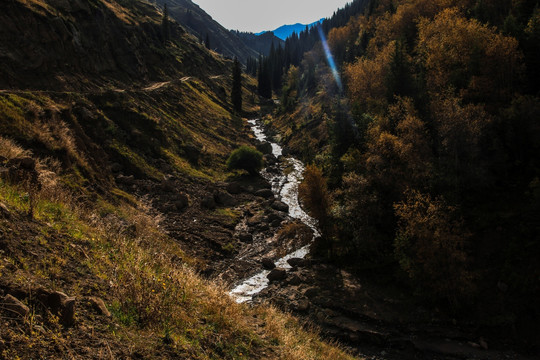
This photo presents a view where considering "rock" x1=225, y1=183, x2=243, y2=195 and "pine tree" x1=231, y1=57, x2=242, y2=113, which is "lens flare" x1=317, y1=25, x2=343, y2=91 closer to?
"pine tree" x1=231, y1=57, x2=242, y2=113

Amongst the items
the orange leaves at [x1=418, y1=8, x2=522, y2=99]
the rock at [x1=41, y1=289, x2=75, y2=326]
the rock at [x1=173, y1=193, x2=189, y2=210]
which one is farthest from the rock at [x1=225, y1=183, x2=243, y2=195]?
the rock at [x1=41, y1=289, x2=75, y2=326]

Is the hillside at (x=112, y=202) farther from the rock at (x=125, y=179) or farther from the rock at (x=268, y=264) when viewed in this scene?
the rock at (x=268, y=264)

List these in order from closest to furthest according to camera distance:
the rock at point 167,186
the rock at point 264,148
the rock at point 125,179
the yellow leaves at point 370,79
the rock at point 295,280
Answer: the rock at point 295,280 < the rock at point 125,179 < the rock at point 167,186 < the yellow leaves at point 370,79 < the rock at point 264,148

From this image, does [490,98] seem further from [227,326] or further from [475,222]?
[227,326]

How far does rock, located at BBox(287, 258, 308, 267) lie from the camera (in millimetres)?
34531

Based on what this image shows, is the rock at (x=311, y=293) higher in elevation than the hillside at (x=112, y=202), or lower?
lower

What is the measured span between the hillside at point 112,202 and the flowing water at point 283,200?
13.2 ft

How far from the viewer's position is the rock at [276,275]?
31.6m

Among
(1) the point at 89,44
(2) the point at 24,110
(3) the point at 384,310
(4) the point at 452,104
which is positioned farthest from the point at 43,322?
(1) the point at 89,44

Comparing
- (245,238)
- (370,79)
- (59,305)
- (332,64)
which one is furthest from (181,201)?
(332,64)

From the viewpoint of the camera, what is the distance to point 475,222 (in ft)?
98.0

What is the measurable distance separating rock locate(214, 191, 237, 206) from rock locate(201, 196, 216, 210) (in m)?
2.45

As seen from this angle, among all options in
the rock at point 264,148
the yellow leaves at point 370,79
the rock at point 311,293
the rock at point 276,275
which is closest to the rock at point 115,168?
the rock at point 276,275

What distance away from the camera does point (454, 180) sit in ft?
97.9
